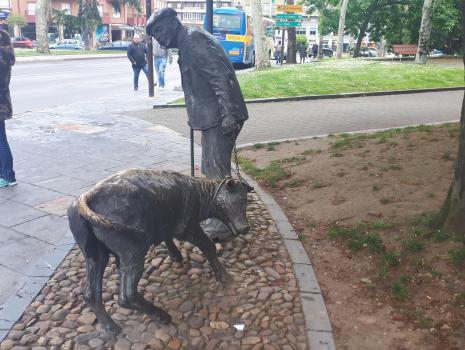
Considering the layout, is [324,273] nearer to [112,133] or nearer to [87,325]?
[87,325]

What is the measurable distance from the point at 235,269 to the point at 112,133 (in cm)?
649

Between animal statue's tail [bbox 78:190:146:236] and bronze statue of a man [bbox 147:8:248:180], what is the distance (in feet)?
5.53

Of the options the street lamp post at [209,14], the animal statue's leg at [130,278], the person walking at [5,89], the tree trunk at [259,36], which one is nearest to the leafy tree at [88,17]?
the tree trunk at [259,36]

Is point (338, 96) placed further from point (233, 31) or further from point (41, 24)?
point (41, 24)

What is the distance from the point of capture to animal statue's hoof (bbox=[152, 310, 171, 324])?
3.42m

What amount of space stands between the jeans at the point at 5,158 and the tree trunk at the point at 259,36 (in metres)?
15.6

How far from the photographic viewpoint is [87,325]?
3537mm

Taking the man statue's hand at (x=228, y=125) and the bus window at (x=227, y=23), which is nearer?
the man statue's hand at (x=228, y=125)

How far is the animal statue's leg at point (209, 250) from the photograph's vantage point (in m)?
3.76

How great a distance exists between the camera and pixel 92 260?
3205 mm

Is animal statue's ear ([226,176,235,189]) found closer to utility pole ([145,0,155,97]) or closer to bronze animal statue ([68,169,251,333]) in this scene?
bronze animal statue ([68,169,251,333])

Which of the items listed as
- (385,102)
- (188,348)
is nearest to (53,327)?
(188,348)

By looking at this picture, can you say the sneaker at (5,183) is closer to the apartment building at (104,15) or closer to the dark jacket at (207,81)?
the dark jacket at (207,81)

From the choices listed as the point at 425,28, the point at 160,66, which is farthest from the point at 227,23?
the point at 160,66
